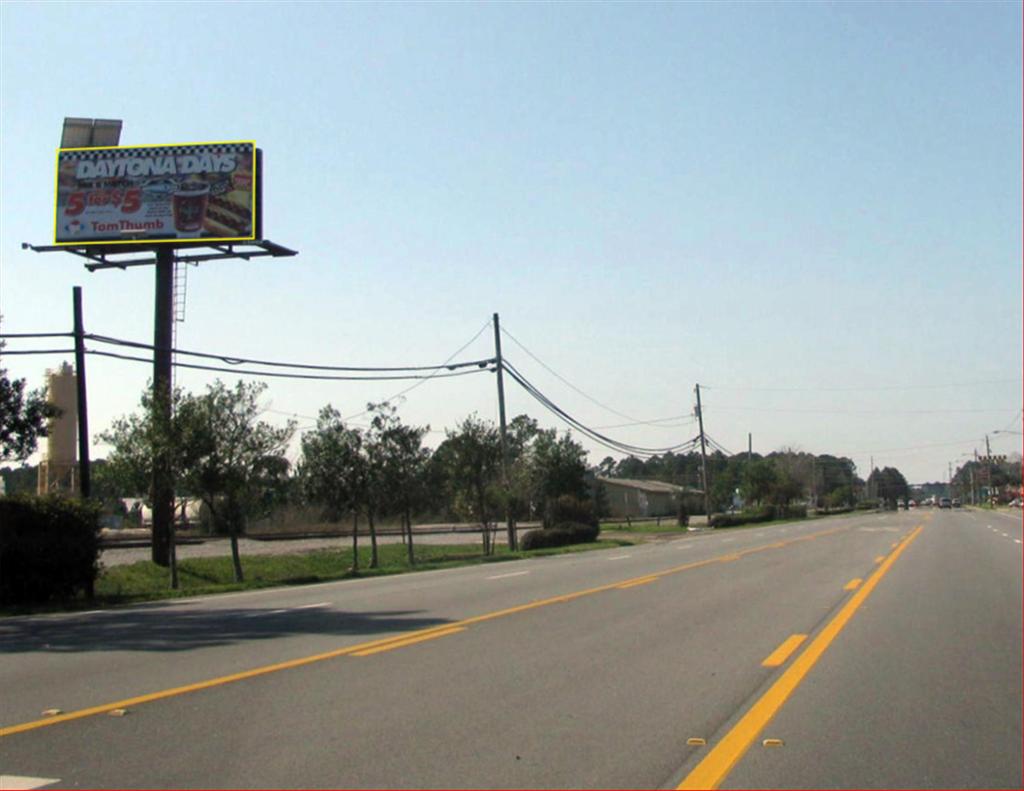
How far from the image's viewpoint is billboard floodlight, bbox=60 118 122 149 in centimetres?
4194

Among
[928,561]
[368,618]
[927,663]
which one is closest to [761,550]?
[928,561]

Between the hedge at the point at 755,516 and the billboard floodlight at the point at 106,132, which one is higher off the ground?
the billboard floodlight at the point at 106,132

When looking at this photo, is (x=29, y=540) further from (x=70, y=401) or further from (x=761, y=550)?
(x=70, y=401)

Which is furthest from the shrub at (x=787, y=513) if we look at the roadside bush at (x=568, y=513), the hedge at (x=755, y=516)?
the roadside bush at (x=568, y=513)

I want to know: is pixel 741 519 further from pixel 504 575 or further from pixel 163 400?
pixel 504 575

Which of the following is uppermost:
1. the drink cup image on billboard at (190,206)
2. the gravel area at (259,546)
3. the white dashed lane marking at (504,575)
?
the drink cup image on billboard at (190,206)

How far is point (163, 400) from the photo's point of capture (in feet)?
99.4

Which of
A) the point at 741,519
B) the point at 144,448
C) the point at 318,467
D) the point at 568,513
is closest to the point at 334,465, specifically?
the point at 318,467

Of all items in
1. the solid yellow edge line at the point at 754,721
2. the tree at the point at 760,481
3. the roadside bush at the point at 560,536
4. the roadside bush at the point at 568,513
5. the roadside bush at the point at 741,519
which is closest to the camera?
the solid yellow edge line at the point at 754,721

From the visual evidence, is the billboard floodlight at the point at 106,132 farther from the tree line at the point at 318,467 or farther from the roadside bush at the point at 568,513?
the roadside bush at the point at 568,513

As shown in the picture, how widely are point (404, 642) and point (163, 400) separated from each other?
1949cm

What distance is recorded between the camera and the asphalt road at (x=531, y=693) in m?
6.95

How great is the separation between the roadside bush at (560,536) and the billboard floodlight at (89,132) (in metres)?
24.1

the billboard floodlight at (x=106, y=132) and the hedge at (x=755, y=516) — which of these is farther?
the hedge at (x=755, y=516)
